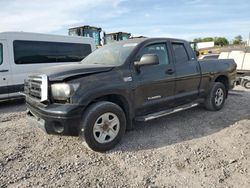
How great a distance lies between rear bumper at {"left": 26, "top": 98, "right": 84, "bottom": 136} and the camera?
384 centimetres

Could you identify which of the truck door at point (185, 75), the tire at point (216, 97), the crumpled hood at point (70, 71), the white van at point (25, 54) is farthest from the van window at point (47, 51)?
the tire at point (216, 97)

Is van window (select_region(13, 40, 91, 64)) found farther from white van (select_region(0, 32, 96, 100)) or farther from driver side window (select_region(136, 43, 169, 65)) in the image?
driver side window (select_region(136, 43, 169, 65))

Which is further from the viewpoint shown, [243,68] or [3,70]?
[243,68]

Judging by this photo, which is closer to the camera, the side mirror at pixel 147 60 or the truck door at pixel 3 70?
the side mirror at pixel 147 60

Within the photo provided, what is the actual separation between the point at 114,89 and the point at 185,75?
2006 mm

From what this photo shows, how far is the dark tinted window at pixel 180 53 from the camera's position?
555 centimetres

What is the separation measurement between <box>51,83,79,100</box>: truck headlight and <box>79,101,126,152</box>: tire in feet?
1.33

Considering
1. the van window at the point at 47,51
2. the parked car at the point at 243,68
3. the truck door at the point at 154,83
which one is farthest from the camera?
the parked car at the point at 243,68

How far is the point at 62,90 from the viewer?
3902 mm

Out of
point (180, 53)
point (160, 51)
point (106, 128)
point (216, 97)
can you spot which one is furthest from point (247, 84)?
point (106, 128)

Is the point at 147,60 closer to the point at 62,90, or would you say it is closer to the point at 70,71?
the point at 70,71

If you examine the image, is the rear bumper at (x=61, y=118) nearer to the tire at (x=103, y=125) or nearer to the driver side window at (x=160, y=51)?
the tire at (x=103, y=125)

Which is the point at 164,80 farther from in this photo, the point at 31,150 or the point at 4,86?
the point at 4,86

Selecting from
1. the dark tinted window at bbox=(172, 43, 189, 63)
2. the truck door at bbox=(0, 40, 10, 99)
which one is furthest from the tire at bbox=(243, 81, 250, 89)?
the truck door at bbox=(0, 40, 10, 99)
